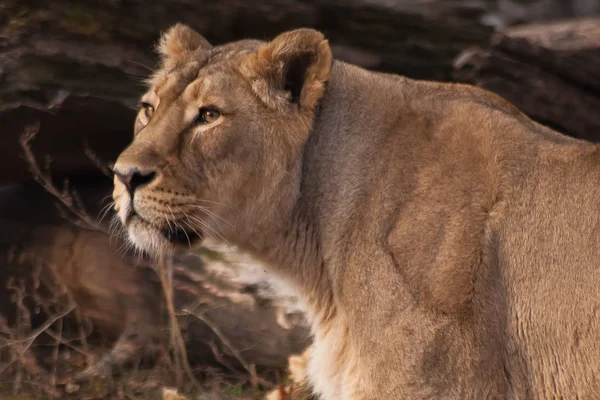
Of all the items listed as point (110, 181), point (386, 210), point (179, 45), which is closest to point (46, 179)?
point (110, 181)

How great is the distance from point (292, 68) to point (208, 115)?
379 mm

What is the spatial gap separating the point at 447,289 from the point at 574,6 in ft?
47.1

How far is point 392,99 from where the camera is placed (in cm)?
402

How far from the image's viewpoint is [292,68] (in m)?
3.93

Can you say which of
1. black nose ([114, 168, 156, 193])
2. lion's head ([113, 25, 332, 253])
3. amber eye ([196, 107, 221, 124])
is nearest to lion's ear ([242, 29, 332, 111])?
lion's head ([113, 25, 332, 253])

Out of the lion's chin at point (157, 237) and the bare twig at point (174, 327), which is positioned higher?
the lion's chin at point (157, 237)

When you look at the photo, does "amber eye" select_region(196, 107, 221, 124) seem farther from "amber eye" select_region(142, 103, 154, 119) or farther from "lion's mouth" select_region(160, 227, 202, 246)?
"lion's mouth" select_region(160, 227, 202, 246)

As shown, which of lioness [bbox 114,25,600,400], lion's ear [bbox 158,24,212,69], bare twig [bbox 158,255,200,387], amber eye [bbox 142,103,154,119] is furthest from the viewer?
bare twig [bbox 158,255,200,387]

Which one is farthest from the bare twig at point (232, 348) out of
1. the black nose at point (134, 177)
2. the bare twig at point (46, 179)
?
the black nose at point (134, 177)

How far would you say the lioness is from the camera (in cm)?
360

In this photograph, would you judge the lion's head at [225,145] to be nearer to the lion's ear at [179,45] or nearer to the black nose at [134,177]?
the black nose at [134,177]

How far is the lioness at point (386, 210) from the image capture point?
3602 millimetres

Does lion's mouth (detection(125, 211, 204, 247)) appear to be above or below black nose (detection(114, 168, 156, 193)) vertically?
below

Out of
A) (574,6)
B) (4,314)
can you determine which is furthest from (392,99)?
(574,6)
